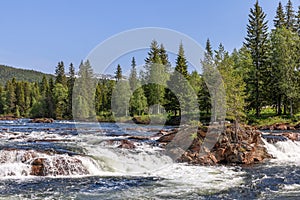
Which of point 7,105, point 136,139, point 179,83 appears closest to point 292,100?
point 179,83

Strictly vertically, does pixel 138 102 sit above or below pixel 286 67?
below

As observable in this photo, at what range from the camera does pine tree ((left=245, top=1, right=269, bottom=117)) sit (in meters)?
50.9

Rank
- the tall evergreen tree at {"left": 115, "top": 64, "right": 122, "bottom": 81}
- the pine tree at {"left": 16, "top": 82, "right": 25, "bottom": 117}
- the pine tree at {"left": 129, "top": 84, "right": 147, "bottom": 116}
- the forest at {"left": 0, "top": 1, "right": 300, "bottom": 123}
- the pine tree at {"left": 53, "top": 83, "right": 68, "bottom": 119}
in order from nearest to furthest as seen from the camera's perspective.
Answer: the forest at {"left": 0, "top": 1, "right": 300, "bottom": 123} → the pine tree at {"left": 129, "top": 84, "right": 147, "bottom": 116} → the tall evergreen tree at {"left": 115, "top": 64, "right": 122, "bottom": 81} → the pine tree at {"left": 53, "top": 83, "right": 68, "bottom": 119} → the pine tree at {"left": 16, "top": 82, "right": 25, "bottom": 117}

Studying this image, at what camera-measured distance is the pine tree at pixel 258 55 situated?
2005 inches

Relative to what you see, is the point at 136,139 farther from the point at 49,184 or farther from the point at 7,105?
the point at 7,105

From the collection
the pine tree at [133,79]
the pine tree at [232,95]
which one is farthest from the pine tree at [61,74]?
the pine tree at [232,95]

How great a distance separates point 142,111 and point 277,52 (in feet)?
86.9

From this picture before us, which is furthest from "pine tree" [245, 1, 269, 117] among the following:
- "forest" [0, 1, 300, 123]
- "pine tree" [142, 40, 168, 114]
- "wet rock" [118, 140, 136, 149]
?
"wet rock" [118, 140, 136, 149]

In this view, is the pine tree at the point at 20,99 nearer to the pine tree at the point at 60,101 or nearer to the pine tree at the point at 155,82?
the pine tree at the point at 60,101

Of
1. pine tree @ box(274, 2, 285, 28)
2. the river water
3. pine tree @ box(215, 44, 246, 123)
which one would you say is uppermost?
pine tree @ box(274, 2, 285, 28)

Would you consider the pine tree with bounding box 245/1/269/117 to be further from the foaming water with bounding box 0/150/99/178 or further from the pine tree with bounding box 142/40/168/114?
the foaming water with bounding box 0/150/99/178

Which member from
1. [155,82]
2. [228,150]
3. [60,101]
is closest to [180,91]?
[155,82]

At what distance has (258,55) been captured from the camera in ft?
173

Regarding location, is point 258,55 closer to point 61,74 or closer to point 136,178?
point 136,178
